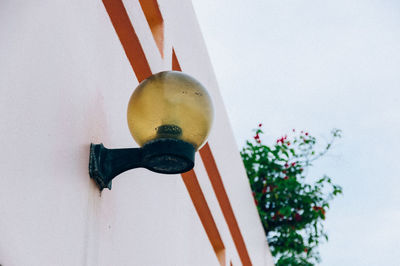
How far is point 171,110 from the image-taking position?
2.79 metres

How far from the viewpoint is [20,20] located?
8.26ft

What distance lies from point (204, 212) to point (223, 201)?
0.81 metres

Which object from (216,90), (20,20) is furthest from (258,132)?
(20,20)

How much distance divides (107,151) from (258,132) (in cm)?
646

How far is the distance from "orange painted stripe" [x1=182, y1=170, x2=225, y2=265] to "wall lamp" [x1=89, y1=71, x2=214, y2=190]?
2.36m

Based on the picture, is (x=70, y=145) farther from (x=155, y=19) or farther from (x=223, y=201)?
(x=223, y=201)

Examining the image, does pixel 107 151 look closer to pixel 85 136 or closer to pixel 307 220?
pixel 85 136

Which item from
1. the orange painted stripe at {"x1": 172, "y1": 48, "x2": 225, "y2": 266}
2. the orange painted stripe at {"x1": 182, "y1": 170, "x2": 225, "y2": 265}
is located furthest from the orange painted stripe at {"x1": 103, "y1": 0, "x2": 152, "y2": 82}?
the orange painted stripe at {"x1": 182, "y1": 170, "x2": 225, "y2": 265}

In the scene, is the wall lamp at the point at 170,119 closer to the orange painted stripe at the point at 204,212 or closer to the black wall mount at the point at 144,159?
the black wall mount at the point at 144,159

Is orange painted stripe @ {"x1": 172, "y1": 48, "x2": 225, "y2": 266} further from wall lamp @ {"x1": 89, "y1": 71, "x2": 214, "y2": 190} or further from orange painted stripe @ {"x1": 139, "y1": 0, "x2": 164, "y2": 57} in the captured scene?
wall lamp @ {"x1": 89, "y1": 71, "x2": 214, "y2": 190}

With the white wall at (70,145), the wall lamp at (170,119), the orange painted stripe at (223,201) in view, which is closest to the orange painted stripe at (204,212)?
the orange painted stripe at (223,201)

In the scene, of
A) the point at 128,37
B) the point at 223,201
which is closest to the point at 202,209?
the point at 223,201

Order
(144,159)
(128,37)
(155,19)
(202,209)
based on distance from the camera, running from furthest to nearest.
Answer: (202,209), (155,19), (128,37), (144,159)

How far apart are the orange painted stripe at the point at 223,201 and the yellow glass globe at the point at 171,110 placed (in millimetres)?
3026
